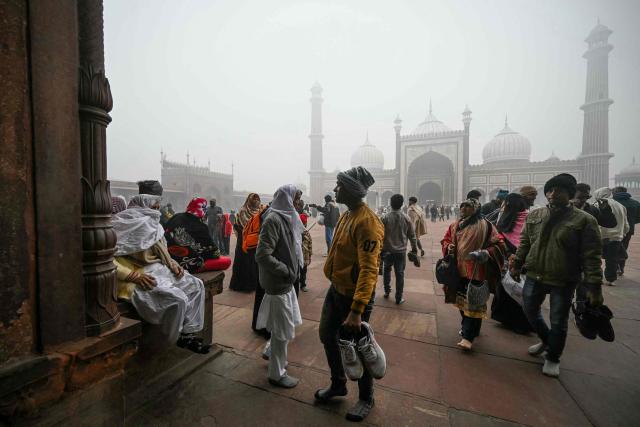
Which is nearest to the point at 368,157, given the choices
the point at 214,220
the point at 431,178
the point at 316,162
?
the point at 316,162

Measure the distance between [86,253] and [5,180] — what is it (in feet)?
1.37

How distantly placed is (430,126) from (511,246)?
1453 inches

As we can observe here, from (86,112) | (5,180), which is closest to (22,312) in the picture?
(5,180)

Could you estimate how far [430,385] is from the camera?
2174 mm

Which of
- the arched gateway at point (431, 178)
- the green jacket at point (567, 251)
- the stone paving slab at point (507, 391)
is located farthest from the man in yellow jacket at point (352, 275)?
the arched gateway at point (431, 178)

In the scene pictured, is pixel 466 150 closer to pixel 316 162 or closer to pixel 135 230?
pixel 316 162

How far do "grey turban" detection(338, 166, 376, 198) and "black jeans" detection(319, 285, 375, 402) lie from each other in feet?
2.20

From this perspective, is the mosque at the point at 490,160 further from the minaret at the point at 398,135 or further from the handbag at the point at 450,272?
the handbag at the point at 450,272

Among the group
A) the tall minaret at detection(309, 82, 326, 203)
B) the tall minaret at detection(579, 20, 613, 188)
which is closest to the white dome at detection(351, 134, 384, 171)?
the tall minaret at detection(309, 82, 326, 203)

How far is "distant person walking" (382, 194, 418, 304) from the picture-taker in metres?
3.96

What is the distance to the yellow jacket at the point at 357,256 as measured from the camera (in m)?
1.69

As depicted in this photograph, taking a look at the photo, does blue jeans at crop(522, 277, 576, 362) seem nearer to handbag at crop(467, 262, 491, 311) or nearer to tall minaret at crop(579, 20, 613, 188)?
handbag at crop(467, 262, 491, 311)

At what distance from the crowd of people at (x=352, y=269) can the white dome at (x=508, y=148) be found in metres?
36.6

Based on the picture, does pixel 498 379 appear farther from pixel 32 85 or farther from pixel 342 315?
pixel 32 85
